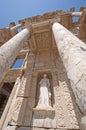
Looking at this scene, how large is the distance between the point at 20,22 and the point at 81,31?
562 centimetres

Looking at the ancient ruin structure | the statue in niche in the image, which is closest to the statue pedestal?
the ancient ruin structure

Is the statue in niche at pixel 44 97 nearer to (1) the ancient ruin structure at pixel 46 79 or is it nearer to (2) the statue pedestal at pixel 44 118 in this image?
(1) the ancient ruin structure at pixel 46 79

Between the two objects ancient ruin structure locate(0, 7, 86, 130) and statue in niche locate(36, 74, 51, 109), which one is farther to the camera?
statue in niche locate(36, 74, 51, 109)

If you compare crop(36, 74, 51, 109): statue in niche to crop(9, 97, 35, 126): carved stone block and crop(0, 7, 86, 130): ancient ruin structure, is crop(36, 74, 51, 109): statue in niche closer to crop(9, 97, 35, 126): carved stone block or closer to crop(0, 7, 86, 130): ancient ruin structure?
crop(0, 7, 86, 130): ancient ruin structure

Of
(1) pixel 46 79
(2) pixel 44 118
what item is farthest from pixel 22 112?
(1) pixel 46 79

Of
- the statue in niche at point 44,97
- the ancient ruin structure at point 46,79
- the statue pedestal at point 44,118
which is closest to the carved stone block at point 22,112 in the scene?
the ancient ruin structure at point 46,79

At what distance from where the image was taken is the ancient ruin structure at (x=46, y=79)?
269 centimetres

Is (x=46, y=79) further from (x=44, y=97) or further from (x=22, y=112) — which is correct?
(x=22, y=112)

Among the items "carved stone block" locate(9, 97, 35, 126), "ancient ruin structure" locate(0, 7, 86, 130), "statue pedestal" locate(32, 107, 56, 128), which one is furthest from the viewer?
"carved stone block" locate(9, 97, 35, 126)

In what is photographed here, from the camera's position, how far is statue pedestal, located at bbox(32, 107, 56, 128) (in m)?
4.60

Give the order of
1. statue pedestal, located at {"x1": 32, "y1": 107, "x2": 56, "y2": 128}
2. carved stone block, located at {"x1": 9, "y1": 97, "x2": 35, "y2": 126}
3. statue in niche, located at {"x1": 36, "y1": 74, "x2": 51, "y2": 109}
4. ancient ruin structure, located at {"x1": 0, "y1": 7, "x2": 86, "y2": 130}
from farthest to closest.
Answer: statue in niche, located at {"x1": 36, "y1": 74, "x2": 51, "y2": 109}
carved stone block, located at {"x1": 9, "y1": 97, "x2": 35, "y2": 126}
statue pedestal, located at {"x1": 32, "y1": 107, "x2": 56, "y2": 128}
ancient ruin structure, located at {"x1": 0, "y1": 7, "x2": 86, "y2": 130}

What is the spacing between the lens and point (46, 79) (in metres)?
6.93

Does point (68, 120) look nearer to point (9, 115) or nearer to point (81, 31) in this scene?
point (9, 115)

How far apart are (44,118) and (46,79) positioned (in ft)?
8.15
